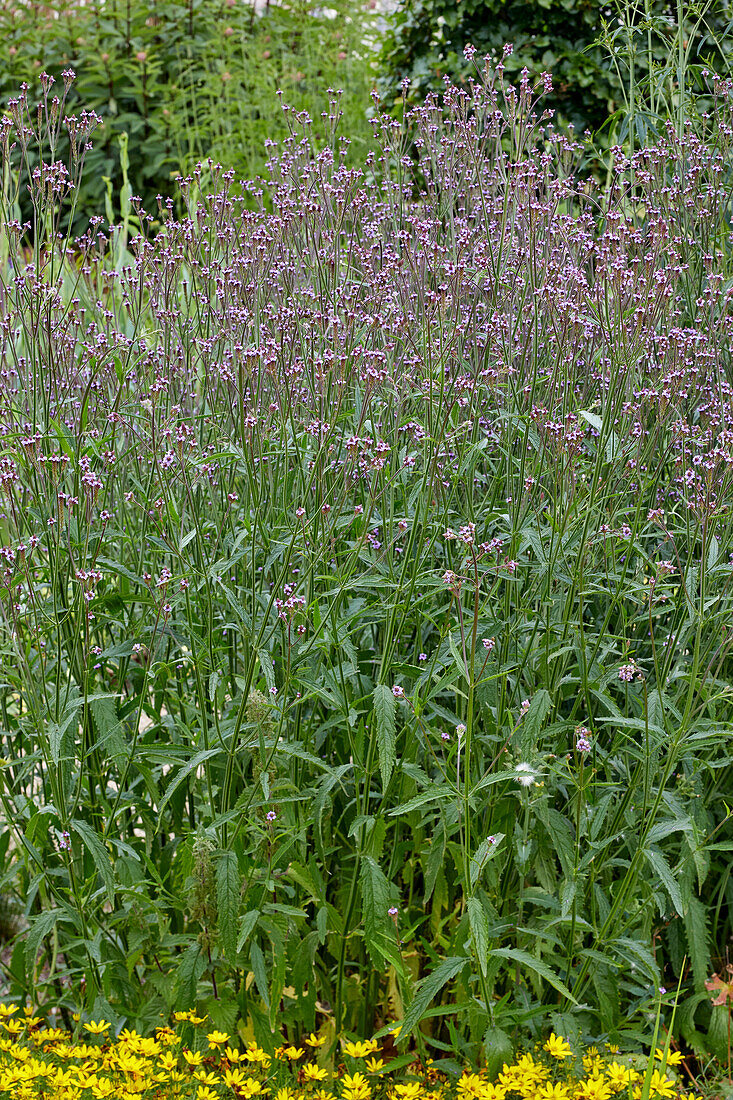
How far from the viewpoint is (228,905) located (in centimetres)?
277

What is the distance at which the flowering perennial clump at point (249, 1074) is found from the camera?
8.97ft

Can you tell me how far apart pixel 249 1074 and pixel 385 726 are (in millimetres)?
1039

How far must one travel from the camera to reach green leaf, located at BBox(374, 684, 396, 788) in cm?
269

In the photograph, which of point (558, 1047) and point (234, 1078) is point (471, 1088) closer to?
point (558, 1047)

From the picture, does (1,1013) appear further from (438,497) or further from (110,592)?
(438,497)

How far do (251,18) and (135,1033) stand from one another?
12094 mm

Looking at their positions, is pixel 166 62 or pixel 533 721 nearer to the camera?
pixel 533 721

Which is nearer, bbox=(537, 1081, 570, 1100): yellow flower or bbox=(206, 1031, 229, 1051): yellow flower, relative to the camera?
bbox=(537, 1081, 570, 1100): yellow flower

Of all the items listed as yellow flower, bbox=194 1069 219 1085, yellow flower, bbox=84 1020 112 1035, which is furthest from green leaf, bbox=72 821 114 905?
yellow flower, bbox=194 1069 219 1085

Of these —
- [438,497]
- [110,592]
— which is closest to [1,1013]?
[110,592]

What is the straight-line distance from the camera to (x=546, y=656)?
2.93 m

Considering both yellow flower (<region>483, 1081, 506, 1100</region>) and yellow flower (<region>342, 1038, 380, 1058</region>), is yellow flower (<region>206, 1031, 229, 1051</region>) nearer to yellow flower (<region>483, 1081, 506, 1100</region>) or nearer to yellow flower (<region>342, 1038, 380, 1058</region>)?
yellow flower (<region>342, 1038, 380, 1058</region>)

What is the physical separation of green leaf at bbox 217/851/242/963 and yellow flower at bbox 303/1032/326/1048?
38 cm

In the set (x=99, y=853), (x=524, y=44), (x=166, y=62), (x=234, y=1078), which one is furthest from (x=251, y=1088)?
(x=166, y=62)
